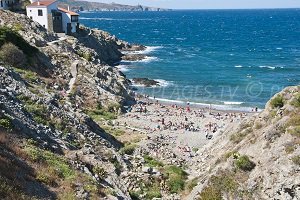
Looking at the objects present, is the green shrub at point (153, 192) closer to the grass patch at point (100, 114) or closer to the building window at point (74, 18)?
the grass patch at point (100, 114)

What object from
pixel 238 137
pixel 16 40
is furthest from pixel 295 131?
pixel 16 40

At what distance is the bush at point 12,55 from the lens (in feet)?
167

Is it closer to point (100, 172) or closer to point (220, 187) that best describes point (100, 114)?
point (100, 172)

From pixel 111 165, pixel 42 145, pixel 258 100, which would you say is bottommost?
→ pixel 258 100

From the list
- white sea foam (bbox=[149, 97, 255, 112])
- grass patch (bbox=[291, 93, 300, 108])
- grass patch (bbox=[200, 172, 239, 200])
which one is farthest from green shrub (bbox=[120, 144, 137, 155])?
white sea foam (bbox=[149, 97, 255, 112])

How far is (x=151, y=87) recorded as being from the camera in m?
77.6

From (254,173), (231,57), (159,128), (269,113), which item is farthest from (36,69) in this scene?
(231,57)

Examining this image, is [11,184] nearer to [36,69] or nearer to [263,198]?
[263,198]

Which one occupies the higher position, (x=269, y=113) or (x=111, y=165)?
(x=269, y=113)

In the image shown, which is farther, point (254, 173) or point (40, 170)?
point (254, 173)

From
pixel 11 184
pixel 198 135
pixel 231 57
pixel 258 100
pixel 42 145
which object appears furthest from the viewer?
pixel 231 57

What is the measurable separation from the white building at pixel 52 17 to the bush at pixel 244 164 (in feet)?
232

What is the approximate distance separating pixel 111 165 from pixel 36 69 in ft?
97.7

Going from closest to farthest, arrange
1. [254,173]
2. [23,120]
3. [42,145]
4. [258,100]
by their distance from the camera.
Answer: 1. [254,173]
2. [42,145]
3. [23,120]
4. [258,100]
